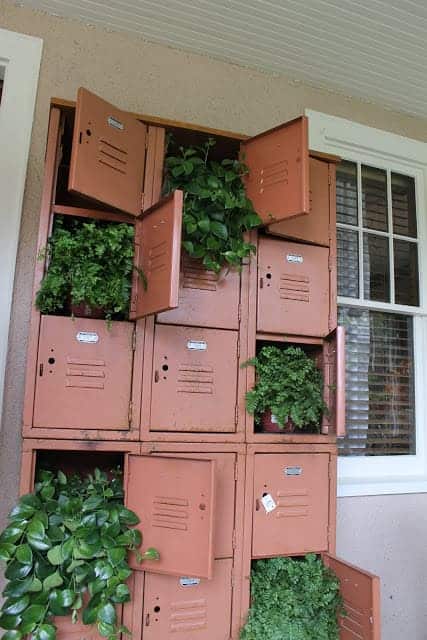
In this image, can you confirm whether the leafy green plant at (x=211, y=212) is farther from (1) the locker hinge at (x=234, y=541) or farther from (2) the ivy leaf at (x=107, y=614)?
(2) the ivy leaf at (x=107, y=614)

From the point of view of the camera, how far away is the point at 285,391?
1.77m

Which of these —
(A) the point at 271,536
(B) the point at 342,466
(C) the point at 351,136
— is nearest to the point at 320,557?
(A) the point at 271,536

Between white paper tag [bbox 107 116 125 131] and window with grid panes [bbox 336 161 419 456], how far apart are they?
1426 millimetres

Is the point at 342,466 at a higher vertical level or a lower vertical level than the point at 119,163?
lower

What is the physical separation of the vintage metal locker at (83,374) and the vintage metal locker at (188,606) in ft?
1.84

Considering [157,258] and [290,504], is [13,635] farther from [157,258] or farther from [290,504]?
[157,258]

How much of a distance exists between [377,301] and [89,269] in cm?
173

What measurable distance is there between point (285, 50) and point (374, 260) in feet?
3.96

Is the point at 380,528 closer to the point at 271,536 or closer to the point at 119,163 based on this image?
the point at 271,536

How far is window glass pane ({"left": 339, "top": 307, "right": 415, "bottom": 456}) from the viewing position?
8.38 feet

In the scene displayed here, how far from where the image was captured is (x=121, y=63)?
223 cm

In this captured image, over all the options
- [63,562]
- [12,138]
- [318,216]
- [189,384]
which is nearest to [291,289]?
[318,216]

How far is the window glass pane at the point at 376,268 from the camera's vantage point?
2.67 meters

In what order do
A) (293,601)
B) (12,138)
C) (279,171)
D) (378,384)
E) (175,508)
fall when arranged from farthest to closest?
(378,384) < (12,138) < (279,171) < (293,601) < (175,508)
